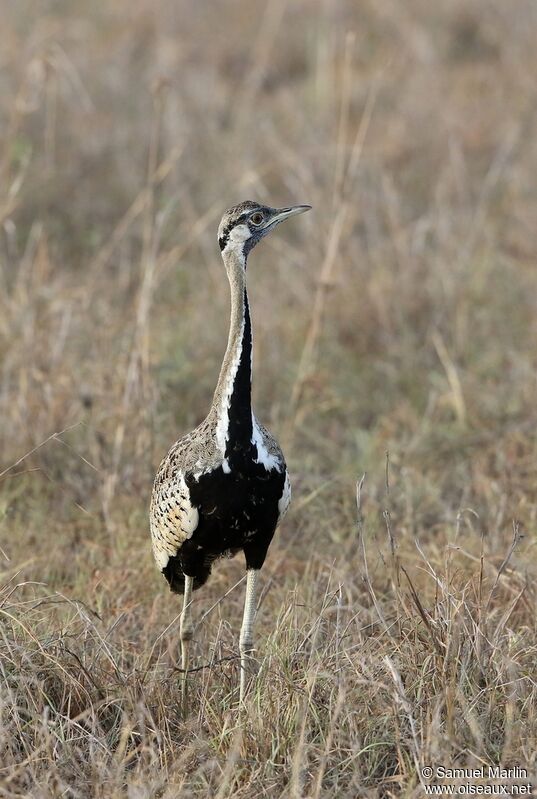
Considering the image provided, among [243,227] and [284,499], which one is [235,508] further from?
[243,227]

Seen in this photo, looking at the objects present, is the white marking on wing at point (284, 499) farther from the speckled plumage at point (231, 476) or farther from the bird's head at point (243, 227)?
the bird's head at point (243, 227)

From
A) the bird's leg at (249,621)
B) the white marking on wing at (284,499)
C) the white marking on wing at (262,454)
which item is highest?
the white marking on wing at (262,454)

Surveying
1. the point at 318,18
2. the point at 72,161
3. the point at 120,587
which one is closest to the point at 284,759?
the point at 120,587

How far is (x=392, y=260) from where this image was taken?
20.3ft

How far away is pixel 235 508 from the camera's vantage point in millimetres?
2943

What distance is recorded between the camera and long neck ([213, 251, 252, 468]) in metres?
2.94

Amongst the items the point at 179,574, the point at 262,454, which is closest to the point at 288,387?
the point at 179,574

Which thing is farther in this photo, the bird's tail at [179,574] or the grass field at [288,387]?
the bird's tail at [179,574]

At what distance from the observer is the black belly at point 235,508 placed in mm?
2934

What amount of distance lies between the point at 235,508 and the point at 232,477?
0.28 feet

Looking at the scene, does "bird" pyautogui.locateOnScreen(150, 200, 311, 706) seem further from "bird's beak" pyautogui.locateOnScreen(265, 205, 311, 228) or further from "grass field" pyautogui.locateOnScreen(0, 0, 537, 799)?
"grass field" pyautogui.locateOnScreen(0, 0, 537, 799)

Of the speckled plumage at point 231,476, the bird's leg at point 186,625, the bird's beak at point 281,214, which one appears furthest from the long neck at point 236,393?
the bird's leg at point 186,625

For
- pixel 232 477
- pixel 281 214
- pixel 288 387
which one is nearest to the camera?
pixel 232 477

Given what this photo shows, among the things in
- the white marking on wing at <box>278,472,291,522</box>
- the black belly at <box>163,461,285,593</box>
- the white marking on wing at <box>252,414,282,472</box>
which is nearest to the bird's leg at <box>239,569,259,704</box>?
the black belly at <box>163,461,285,593</box>
